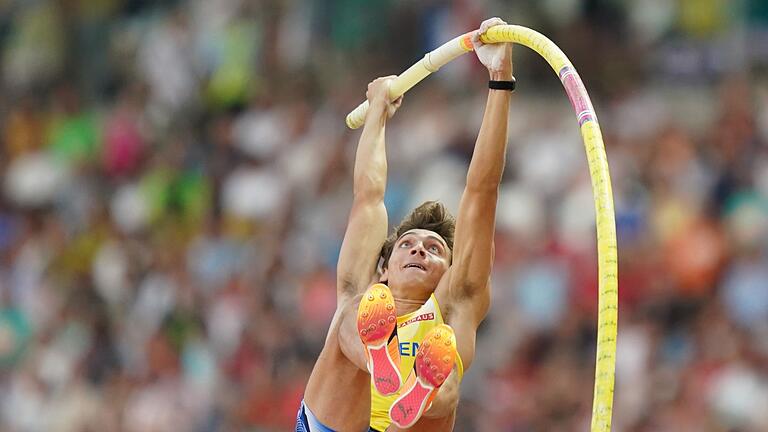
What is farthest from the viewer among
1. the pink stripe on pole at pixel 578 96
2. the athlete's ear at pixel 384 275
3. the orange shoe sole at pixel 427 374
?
the athlete's ear at pixel 384 275

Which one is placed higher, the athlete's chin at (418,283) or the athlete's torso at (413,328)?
the athlete's chin at (418,283)

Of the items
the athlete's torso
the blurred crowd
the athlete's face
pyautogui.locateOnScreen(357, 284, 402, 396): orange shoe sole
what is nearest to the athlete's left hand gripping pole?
the athlete's face

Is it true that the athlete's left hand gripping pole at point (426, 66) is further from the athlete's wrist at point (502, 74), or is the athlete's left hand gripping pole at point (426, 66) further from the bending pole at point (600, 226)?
the bending pole at point (600, 226)

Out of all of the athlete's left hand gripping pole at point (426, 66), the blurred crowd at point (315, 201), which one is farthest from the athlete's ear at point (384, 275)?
the blurred crowd at point (315, 201)

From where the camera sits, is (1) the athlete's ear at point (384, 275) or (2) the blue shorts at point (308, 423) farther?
(1) the athlete's ear at point (384, 275)

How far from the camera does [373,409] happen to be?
7.48 meters

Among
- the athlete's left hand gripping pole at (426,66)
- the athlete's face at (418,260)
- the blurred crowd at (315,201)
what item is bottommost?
the athlete's face at (418,260)

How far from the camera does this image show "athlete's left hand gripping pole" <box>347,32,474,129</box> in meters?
7.29

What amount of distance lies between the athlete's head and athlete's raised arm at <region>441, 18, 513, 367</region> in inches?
11.0

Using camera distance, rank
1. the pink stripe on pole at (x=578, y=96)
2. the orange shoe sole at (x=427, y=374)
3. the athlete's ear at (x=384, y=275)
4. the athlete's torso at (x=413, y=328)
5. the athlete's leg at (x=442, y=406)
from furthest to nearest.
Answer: the athlete's ear at (x=384, y=275)
the athlete's torso at (x=413, y=328)
the athlete's leg at (x=442, y=406)
the pink stripe on pole at (x=578, y=96)
the orange shoe sole at (x=427, y=374)

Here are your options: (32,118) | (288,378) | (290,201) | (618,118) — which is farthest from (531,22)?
(32,118)

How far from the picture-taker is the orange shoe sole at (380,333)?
6.70 metres

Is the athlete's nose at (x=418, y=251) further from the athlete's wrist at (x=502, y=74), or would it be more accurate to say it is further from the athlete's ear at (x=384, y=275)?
the athlete's wrist at (x=502, y=74)

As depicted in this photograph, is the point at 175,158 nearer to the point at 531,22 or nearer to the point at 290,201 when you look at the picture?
the point at 290,201
